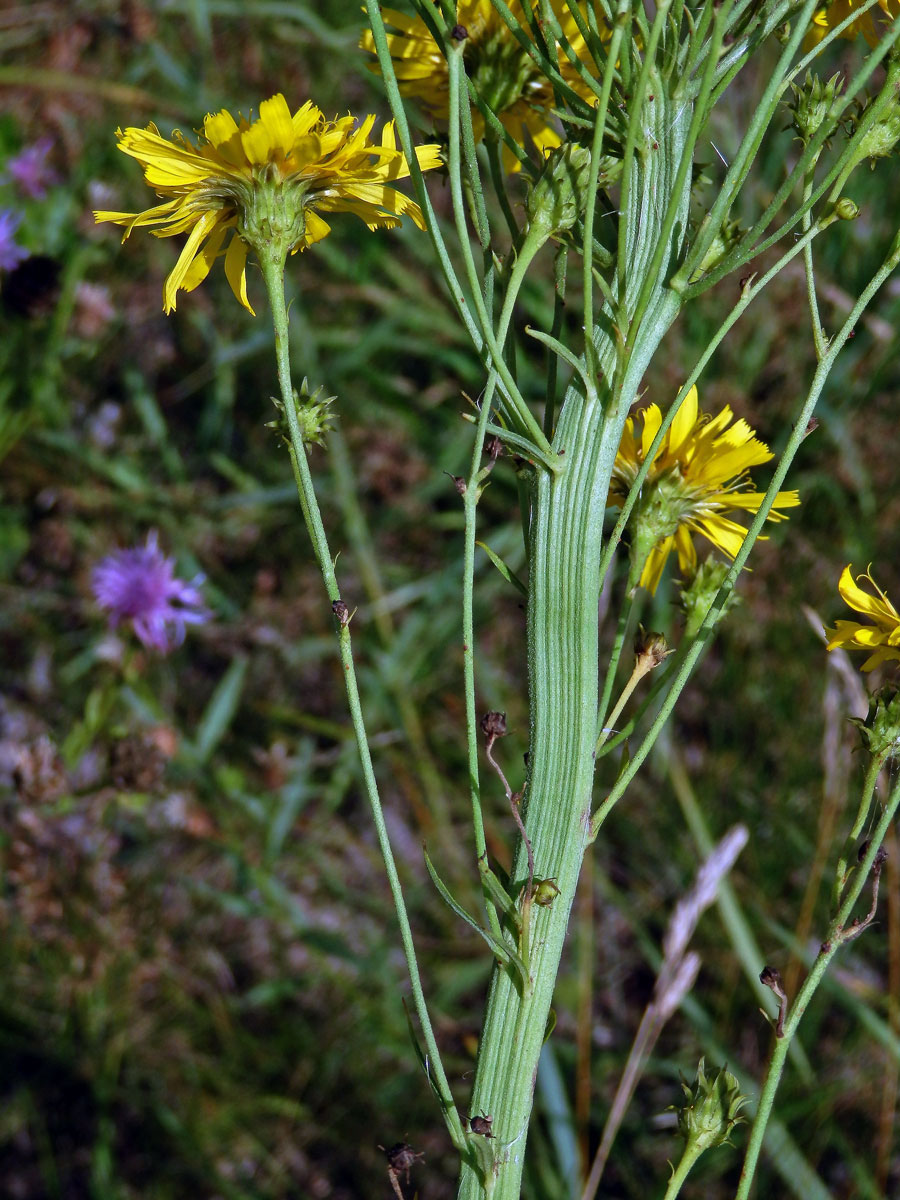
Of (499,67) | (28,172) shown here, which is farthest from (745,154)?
(28,172)

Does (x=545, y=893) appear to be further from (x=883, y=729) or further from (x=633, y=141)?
(x=633, y=141)

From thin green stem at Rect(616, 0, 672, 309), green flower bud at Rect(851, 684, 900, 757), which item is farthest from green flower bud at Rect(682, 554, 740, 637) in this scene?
thin green stem at Rect(616, 0, 672, 309)

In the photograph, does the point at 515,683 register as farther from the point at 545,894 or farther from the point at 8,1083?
the point at 545,894

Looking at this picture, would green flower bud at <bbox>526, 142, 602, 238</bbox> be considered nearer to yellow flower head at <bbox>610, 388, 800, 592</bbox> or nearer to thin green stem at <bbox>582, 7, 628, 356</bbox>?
thin green stem at <bbox>582, 7, 628, 356</bbox>

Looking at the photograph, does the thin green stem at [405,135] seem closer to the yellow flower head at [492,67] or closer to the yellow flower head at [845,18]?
the yellow flower head at [492,67]

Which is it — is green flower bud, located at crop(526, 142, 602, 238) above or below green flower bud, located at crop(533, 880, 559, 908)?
above

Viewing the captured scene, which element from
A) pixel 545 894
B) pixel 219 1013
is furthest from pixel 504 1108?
pixel 219 1013

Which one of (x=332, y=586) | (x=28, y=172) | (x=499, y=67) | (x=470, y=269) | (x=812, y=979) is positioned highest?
(x=28, y=172)
